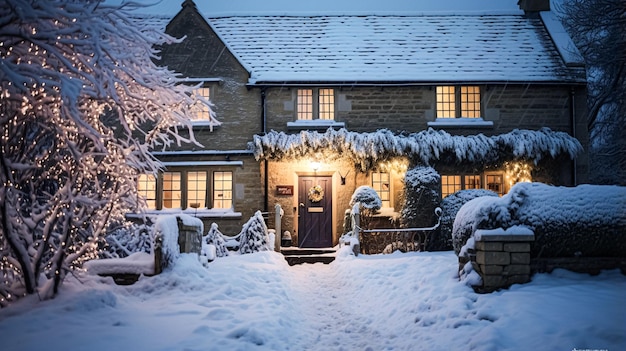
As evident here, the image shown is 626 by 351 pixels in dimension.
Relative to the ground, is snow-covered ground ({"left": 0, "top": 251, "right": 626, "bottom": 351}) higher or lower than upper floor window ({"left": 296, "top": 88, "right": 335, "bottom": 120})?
lower

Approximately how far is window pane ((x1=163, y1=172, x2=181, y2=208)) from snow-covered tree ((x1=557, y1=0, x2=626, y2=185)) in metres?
15.0

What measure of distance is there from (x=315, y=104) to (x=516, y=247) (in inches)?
426

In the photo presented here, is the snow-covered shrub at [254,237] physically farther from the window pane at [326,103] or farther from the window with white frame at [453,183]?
the window with white frame at [453,183]

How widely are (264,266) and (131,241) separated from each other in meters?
4.20

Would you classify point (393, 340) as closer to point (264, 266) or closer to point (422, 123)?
point (264, 266)

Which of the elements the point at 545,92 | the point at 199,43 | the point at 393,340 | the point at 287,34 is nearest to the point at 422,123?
the point at 545,92

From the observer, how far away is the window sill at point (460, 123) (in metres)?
16.1

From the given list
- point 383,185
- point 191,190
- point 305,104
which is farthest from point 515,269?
point 191,190

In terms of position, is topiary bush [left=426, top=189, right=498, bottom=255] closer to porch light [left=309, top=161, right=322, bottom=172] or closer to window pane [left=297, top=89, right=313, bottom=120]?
porch light [left=309, top=161, right=322, bottom=172]

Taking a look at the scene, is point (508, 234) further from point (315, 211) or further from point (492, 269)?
point (315, 211)

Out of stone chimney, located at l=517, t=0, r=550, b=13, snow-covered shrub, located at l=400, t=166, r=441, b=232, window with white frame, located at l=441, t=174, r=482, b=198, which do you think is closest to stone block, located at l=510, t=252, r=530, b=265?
snow-covered shrub, located at l=400, t=166, r=441, b=232

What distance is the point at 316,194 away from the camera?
1609cm

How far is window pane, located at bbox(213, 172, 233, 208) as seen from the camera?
53.0ft

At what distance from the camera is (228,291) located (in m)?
7.66
